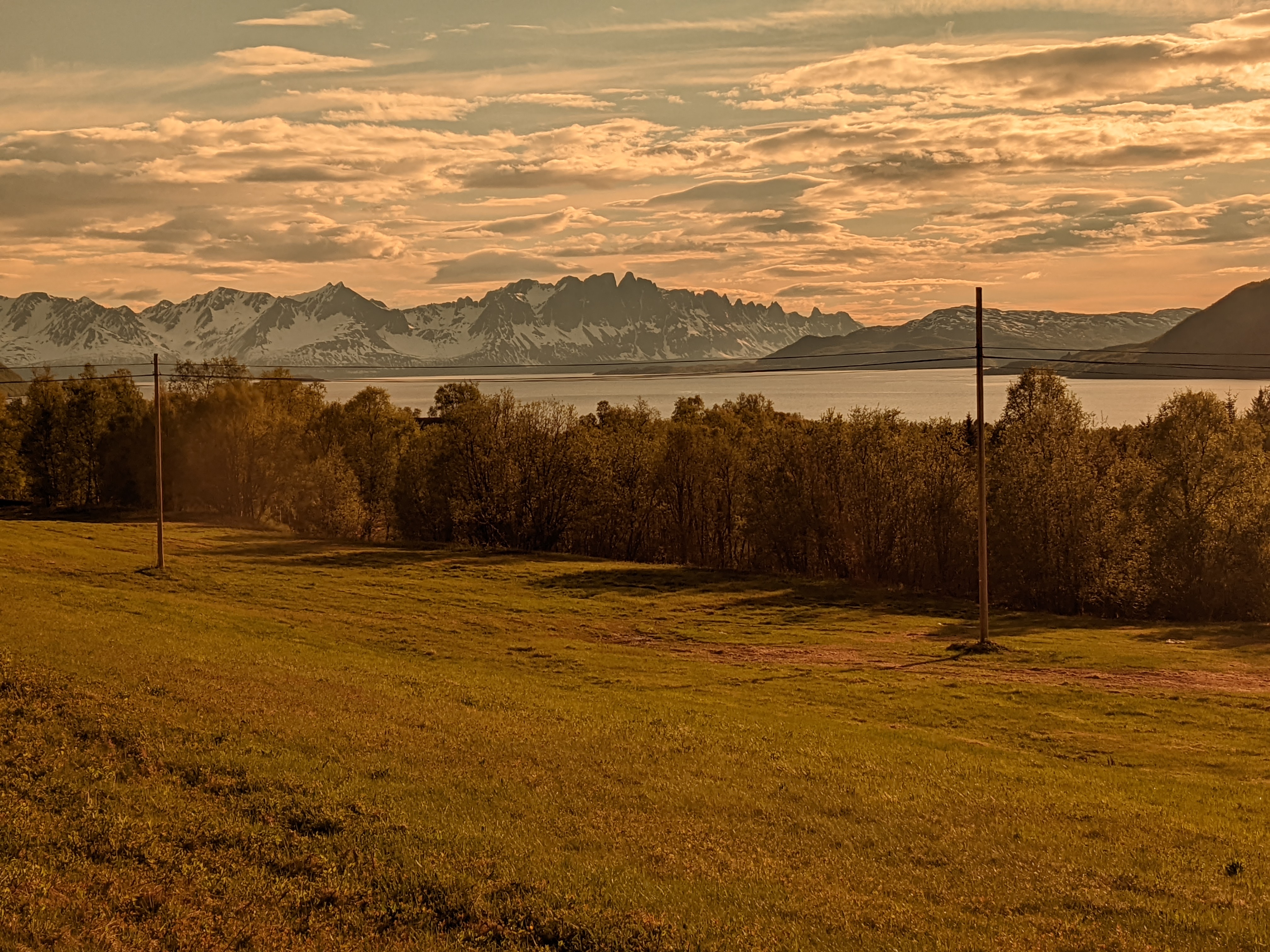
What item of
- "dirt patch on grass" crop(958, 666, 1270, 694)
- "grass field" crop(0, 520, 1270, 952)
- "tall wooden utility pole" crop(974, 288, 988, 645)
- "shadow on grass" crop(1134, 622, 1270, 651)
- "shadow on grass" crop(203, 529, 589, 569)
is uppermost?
"tall wooden utility pole" crop(974, 288, 988, 645)

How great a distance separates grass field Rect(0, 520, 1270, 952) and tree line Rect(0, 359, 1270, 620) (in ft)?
77.6

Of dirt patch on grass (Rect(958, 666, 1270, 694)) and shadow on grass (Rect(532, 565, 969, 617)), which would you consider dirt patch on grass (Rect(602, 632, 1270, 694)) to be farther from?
shadow on grass (Rect(532, 565, 969, 617))

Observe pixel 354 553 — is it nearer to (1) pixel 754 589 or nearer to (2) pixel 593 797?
(1) pixel 754 589

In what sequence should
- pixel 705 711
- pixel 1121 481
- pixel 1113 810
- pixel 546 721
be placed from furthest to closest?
pixel 1121 481, pixel 705 711, pixel 546 721, pixel 1113 810

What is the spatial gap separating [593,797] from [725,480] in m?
73.2

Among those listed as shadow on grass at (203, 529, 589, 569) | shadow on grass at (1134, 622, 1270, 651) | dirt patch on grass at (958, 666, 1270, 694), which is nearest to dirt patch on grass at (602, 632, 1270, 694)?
dirt patch on grass at (958, 666, 1270, 694)

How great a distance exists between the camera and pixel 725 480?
299 ft

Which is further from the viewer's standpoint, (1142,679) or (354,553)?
(354,553)

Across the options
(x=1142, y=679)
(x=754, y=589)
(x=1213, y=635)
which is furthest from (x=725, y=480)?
(x=1142, y=679)

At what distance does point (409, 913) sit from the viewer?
13.7 metres

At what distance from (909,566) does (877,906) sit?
66.3 meters

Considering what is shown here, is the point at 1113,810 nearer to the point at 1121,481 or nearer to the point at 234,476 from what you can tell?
the point at 1121,481

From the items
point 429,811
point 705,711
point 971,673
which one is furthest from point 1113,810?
point 971,673

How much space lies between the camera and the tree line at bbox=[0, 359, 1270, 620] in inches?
2525
